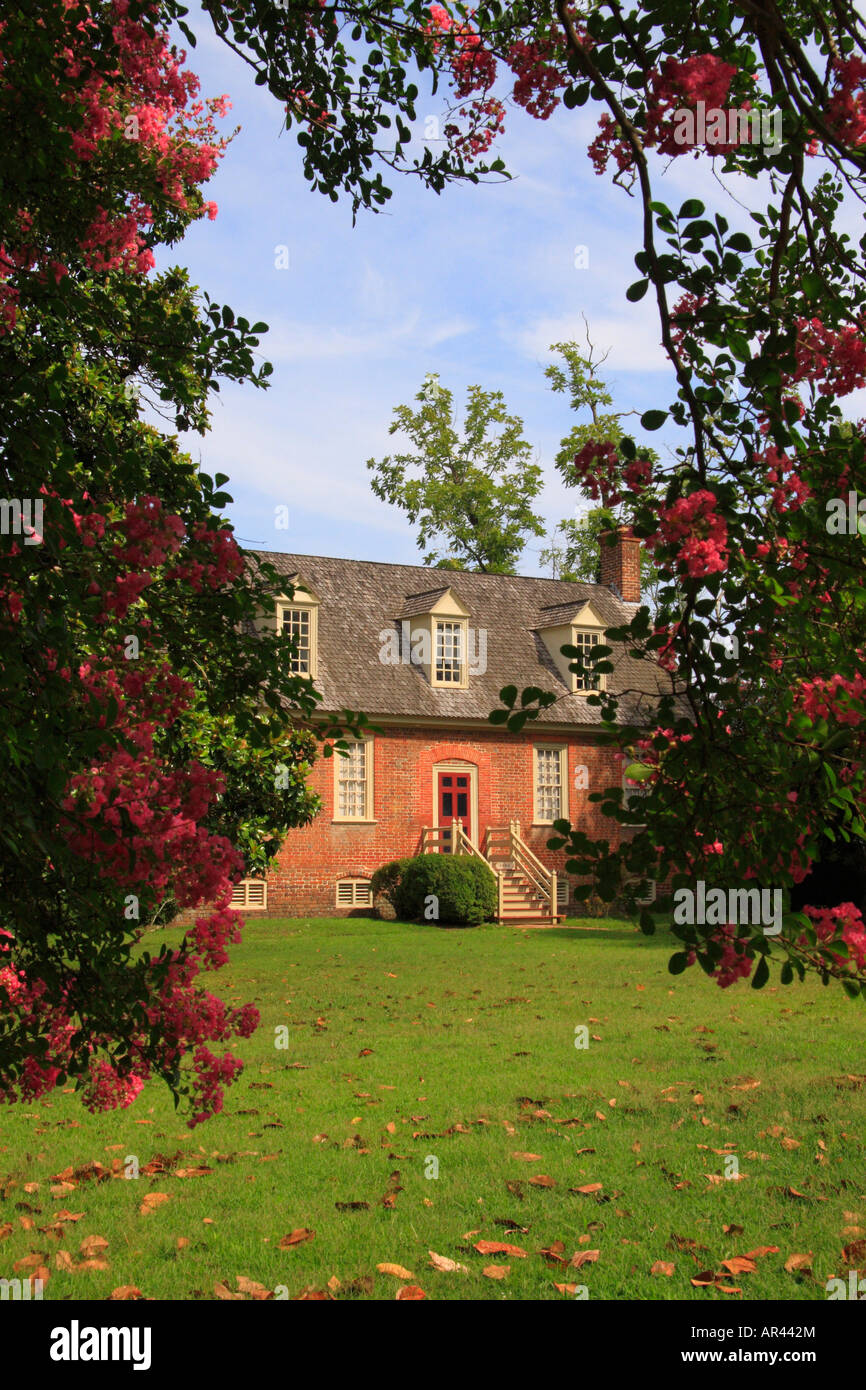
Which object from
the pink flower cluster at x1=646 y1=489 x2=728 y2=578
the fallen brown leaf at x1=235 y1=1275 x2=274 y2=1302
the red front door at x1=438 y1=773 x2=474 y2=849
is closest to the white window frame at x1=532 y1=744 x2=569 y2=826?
the red front door at x1=438 y1=773 x2=474 y2=849

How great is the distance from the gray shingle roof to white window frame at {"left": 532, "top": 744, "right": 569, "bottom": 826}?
900mm

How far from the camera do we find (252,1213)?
5.45 m

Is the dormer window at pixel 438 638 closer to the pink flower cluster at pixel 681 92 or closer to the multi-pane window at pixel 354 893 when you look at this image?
the multi-pane window at pixel 354 893

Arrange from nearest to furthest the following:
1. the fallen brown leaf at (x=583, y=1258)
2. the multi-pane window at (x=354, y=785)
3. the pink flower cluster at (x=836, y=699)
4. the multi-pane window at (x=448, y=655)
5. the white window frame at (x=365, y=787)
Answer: the pink flower cluster at (x=836, y=699) → the fallen brown leaf at (x=583, y=1258) → the white window frame at (x=365, y=787) → the multi-pane window at (x=354, y=785) → the multi-pane window at (x=448, y=655)

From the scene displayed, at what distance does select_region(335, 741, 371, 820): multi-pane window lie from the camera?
82.7 feet

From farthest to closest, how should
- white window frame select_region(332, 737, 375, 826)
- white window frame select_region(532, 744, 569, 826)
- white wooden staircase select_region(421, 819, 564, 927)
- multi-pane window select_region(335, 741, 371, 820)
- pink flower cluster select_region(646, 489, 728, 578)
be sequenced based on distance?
white window frame select_region(532, 744, 569, 826) < multi-pane window select_region(335, 741, 371, 820) < white window frame select_region(332, 737, 375, 826) < white wooden staircase select_region(421, 819, 564, 927) < pink flower cluster select_region(646, 489, 728, 578)

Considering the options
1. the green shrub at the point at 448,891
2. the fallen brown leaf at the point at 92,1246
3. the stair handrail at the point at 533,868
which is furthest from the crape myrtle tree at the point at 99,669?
the stair handrail at the point at 533,868

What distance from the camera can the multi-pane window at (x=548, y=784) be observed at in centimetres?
2781

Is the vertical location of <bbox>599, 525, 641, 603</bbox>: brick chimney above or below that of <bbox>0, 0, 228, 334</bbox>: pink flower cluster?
above

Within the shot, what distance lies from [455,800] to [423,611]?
14.8 feet

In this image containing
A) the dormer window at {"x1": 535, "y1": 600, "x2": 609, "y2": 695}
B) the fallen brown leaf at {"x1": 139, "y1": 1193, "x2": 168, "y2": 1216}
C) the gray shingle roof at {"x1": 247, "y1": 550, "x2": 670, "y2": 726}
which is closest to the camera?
the fallen brown leaf at {"x1": 139, "y1": 1193, "x2": 168, "y2": 1216}

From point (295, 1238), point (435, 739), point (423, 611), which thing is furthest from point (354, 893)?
point (295, 1238)

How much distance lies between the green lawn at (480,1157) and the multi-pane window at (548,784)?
16064mm

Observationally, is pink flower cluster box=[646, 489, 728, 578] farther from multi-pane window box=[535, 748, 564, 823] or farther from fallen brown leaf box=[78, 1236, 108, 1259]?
multi-pane window box=[535, 748, 564, 823]
